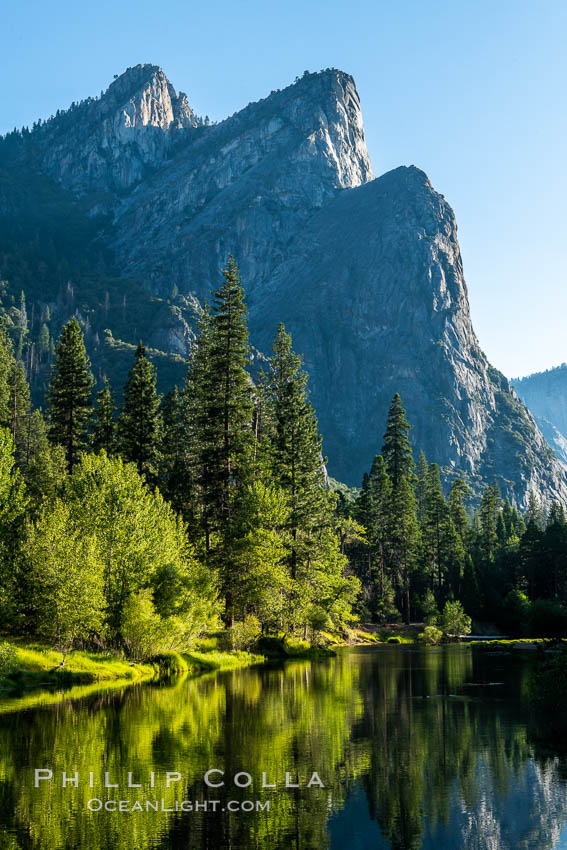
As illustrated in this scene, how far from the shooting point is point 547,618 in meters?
82.4

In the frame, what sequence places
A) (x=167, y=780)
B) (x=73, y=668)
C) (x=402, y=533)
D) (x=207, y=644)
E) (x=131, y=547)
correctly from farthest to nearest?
(x=402, y=533) < (x=207, y=644) < (x=131, y=547) < (x=73, y=668) < (x=167, y=780)

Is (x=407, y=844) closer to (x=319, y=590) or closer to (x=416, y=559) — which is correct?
(x=319, y=590)

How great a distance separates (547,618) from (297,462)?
36.0 meters

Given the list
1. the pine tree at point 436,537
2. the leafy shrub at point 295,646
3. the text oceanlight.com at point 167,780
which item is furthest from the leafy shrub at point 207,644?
the pine tree at point 436,537

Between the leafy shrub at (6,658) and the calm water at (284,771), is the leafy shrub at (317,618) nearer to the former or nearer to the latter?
the calm water at (284,771)

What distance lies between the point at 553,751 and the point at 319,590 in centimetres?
4458

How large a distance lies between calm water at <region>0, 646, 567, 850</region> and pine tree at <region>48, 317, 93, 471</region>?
4212 centimetres

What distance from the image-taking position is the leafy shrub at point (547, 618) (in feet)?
261

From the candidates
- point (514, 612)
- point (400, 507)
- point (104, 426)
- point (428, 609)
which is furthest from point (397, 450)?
point (104, 426)

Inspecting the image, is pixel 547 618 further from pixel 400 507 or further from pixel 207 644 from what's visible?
pixel 207 644

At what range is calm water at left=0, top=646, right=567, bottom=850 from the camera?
42.8 ft

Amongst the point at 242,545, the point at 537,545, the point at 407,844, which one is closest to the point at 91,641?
the point at 242,545

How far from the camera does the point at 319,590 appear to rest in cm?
6412

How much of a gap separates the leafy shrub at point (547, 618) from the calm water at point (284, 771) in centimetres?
5334
